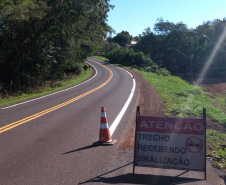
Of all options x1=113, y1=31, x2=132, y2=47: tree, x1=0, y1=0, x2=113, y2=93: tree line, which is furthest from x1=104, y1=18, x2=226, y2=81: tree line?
x1=113, y1=31, x2=132, y2=47: tree

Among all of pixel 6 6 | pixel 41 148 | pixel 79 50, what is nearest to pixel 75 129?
pixel 41 148

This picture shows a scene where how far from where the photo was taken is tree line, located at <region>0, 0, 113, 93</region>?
2372 cm

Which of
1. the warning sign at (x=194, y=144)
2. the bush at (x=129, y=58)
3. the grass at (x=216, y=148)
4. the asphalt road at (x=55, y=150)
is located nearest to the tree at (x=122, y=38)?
the bush at (x=129, y=58)

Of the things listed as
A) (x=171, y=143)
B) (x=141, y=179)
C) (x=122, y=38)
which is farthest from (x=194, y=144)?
(x=122, y=38)

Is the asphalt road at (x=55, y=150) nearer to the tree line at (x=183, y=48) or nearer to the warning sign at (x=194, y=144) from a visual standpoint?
the warning sign at (x=194, y=144)

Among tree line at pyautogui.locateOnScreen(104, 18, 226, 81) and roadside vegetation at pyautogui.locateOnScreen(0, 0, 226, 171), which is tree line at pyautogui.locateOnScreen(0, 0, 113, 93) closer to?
roadside vegetation at pyautogui.locateOnScreen(0, 0, 226, 171)

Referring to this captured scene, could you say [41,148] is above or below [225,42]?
below

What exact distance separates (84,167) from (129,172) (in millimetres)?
898

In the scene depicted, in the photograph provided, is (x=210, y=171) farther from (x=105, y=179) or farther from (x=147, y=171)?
(x=105, y=179)

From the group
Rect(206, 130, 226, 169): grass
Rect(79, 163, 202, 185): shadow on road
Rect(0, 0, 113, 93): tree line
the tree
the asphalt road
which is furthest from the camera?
the tree

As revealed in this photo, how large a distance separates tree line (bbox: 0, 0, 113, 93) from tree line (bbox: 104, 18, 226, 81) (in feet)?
95.2

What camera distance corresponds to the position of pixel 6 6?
70.5 feet

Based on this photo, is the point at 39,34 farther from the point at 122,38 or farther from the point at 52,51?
the point at 122,38

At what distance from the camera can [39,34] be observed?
27328 millimetres
